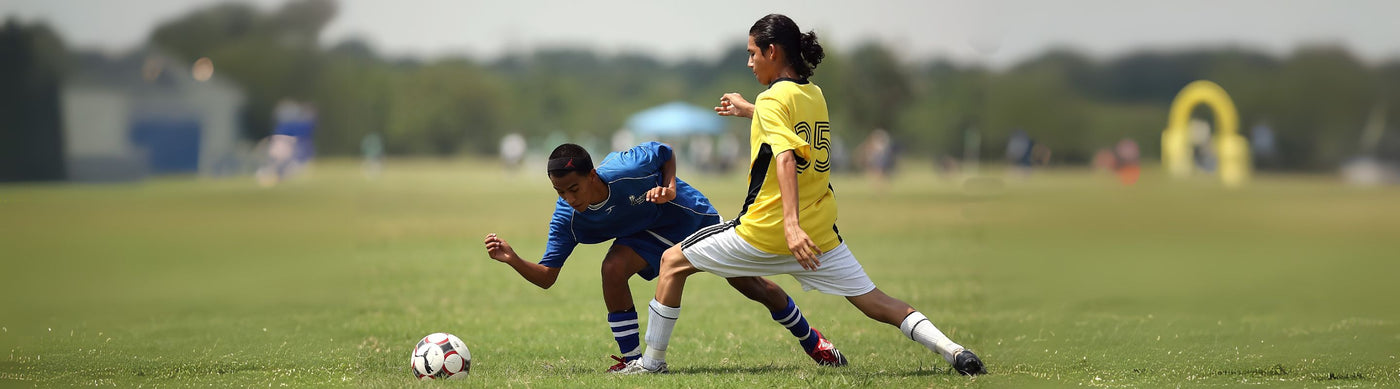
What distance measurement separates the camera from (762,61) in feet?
18.6

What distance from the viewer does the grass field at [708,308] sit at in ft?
21.7

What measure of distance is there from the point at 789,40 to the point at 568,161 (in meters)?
1.22

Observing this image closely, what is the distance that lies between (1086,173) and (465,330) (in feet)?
151

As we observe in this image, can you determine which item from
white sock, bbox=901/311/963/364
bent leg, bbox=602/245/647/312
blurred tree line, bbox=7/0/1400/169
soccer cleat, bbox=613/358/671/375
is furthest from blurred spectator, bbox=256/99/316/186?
white sock, bbox=901/311/963/364

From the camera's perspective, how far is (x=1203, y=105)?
4781 centimetres

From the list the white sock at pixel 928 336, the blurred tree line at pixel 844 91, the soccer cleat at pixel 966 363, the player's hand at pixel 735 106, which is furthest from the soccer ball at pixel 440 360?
the blurred tree line at pixel 844 91

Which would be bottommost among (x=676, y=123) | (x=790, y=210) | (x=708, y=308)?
(x=708, y=308)

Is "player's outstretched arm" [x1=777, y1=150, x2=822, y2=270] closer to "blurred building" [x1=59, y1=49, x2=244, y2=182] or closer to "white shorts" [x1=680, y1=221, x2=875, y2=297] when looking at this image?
"white shorts" [x1=680, y1=221, x2=875, y2=297]

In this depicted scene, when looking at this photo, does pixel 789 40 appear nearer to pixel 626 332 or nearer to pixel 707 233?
pixel 707 233

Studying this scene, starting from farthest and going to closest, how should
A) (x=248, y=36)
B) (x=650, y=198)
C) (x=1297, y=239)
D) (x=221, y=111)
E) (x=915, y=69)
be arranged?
(x=915, y=69)
(x=248, y=36)
(x=221, y=111)
(x=1297, y=239)
(x=650, y=198)

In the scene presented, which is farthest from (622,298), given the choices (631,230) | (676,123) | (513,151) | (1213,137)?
(1213,137)

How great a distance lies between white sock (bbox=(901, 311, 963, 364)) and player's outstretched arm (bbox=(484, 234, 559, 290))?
5.83 feet

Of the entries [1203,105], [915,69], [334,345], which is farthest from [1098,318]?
[915,69]

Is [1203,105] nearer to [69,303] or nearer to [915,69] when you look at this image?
[915,69]
